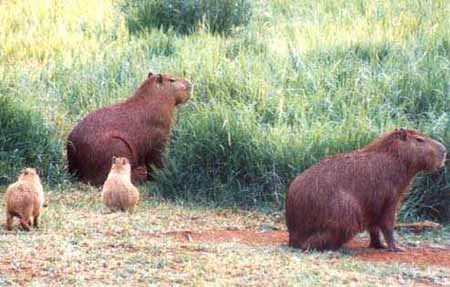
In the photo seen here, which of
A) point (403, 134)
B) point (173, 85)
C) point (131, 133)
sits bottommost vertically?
point (131, 133)

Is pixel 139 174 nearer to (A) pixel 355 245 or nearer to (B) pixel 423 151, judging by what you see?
(A) pixel 355 245

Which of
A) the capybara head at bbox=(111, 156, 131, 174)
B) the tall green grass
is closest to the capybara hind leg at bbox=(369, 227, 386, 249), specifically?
the tall green grass

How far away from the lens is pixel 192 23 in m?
13.1

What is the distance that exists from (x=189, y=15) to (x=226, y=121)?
461 cm

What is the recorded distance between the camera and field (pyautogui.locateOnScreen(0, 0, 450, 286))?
625 cm

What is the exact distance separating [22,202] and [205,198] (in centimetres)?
190

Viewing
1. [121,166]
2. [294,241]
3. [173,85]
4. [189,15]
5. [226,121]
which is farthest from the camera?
[189,15]

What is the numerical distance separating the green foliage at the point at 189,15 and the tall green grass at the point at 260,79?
0.76 feet

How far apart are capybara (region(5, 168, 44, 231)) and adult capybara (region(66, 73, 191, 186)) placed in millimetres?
1882

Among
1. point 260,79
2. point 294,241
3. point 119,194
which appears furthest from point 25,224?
point 260,79

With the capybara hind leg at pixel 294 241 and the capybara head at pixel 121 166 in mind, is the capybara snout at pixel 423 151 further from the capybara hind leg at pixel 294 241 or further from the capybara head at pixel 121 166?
the capybara head at pixel 121 166

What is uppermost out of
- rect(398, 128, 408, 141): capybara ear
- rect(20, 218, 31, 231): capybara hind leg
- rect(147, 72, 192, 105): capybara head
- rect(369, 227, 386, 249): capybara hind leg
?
rect(398, 128, 408, 141): capybara ear

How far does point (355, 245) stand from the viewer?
23.6 feet

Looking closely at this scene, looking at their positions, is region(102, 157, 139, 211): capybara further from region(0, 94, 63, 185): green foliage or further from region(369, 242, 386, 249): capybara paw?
region(369, 242, 386, 249): capybara paw
